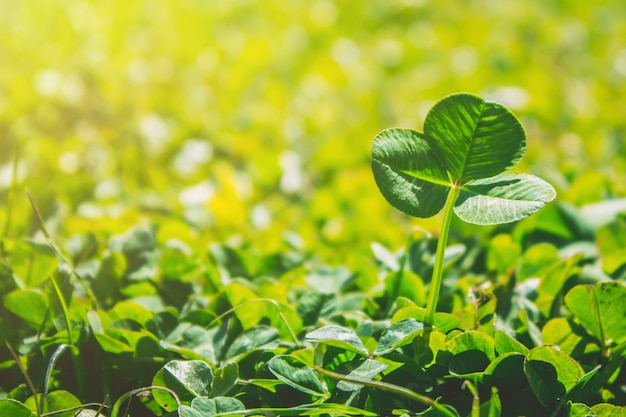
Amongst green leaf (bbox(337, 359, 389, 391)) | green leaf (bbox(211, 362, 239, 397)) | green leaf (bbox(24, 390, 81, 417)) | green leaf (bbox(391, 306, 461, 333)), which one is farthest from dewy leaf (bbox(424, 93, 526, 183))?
green leaf (bbox(24, 390, 81, 417))

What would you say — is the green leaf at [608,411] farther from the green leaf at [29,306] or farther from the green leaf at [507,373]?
the green leaf at [29,306]

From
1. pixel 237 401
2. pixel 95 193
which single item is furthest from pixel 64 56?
pixel 237 401

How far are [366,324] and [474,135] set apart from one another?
0.40m

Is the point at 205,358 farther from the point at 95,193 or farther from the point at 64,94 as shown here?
the point at 64,94

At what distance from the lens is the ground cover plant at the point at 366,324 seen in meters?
1.09

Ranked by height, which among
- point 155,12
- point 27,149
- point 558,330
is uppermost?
point 155,12

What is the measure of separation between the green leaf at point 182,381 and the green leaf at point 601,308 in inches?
25.8

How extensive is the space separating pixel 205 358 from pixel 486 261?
0.73 meters

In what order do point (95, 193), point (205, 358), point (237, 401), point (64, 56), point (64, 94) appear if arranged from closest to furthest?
1. point (237, 401)
2. point (205, 358)
3. point (95, 193)
4. point (64, 94)
5. point (64, 56)

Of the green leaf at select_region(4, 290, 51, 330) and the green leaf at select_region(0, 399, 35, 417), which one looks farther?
the green leaf at select_region(4, 290, 51, 330)

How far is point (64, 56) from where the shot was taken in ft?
9.53

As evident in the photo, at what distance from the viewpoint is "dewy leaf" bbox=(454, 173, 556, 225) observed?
3.43 ft

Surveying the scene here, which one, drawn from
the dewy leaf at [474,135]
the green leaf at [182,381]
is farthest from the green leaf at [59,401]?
the dewy leaf at [474,135]

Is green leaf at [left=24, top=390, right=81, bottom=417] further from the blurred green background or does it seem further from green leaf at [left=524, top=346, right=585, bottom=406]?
green leaf at [left=524, top=346, right=585, bottom=406]
